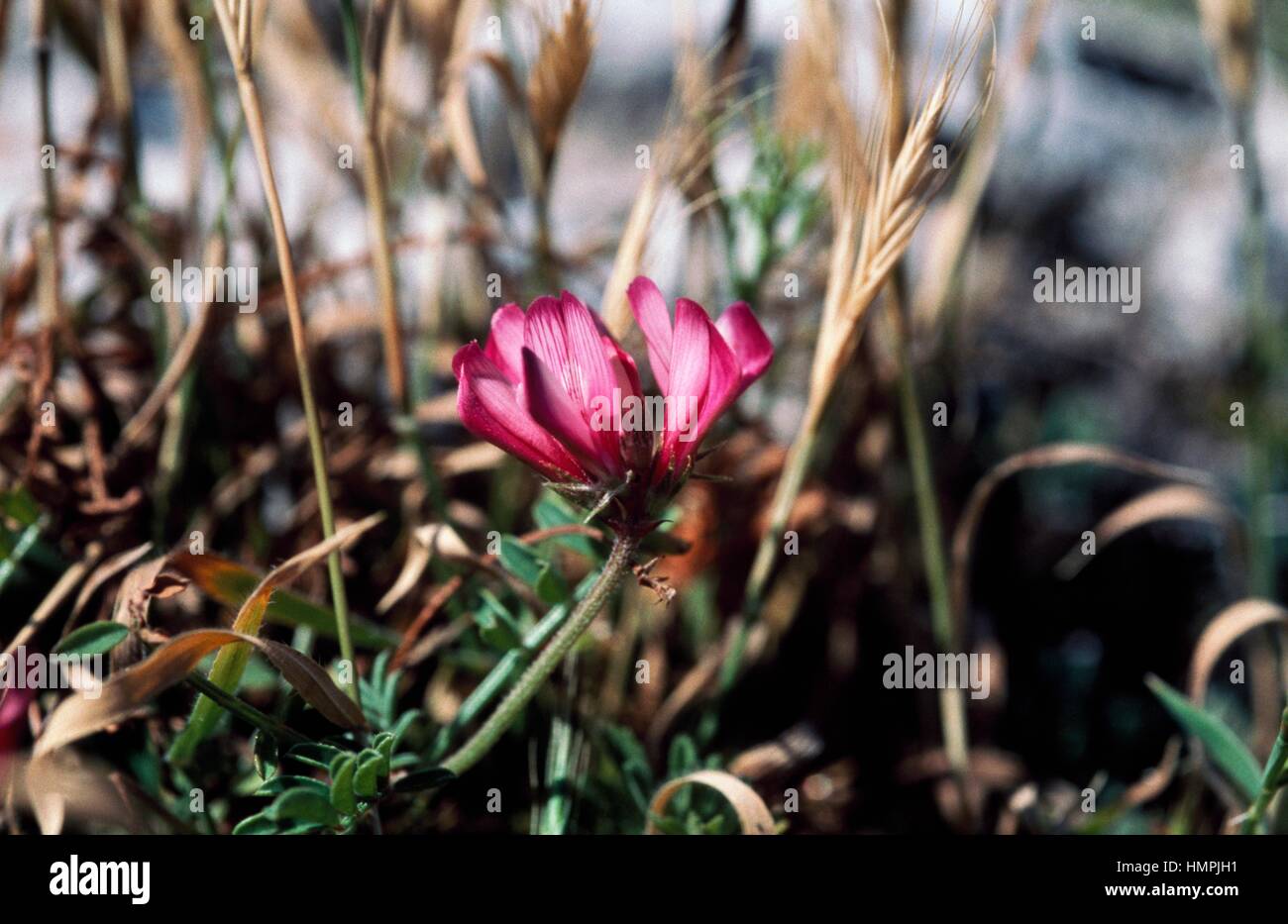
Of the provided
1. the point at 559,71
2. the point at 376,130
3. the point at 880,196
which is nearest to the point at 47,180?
the point at 376,130

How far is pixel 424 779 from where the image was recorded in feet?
2.08

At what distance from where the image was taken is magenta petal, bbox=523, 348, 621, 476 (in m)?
0.53

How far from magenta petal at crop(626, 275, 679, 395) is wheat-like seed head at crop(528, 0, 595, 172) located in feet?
0.78

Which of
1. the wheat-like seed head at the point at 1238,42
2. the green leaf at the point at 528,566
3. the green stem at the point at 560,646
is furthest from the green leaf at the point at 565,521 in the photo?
the wheat-like seed head at the point at 1238,42

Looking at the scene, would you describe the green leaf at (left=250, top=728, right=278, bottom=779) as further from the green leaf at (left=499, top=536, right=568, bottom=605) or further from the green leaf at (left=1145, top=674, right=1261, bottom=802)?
the green leaf at (left=1145, top=674, right=1261, bottom=802)

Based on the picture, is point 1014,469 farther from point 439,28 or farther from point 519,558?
point 439,28

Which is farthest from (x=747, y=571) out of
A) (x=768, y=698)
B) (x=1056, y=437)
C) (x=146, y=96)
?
(x=146, y=96)

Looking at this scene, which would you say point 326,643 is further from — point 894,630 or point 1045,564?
point 1045,564

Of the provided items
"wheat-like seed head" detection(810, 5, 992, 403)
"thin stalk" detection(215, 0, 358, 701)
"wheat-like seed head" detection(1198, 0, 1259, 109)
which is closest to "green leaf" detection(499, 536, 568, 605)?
"thin stalk" detection(215, 0, 358, 701)

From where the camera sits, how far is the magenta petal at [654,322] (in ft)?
1.95

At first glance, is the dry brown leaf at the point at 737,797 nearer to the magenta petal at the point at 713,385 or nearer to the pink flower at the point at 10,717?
the magenta petal at the point at 713,385

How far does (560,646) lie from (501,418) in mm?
127

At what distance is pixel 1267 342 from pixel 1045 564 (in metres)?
0.35

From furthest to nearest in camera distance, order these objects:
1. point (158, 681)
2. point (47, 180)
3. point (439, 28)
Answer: point (439, 28), point (47, 180), point (158, 681)
